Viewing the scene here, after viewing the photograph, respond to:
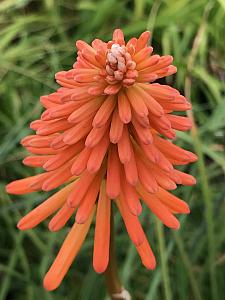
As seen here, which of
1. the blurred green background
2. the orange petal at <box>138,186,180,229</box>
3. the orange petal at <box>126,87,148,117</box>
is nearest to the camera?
the orange petal at <box>126,87,148,117</box>

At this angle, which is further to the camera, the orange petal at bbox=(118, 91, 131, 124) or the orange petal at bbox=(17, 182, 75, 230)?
the orange petal at bbox=(17, 182, 75, 230)

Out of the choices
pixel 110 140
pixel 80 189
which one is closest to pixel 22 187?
pixel 80 189

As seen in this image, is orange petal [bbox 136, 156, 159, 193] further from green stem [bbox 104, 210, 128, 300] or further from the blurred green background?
the blurred green background

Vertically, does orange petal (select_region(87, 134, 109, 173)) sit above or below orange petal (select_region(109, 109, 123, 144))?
below

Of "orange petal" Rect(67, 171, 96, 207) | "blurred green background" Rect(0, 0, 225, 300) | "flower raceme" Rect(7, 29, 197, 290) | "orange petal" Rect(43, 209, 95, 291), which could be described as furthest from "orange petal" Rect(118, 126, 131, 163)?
"blurred green background" Rect(0, 0, 225, 300)

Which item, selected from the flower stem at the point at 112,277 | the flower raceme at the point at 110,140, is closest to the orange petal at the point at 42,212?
the flower raceme at the point at 110,140

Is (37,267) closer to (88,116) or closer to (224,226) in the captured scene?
(224,226)
